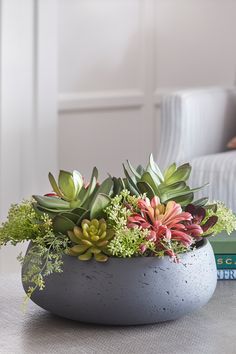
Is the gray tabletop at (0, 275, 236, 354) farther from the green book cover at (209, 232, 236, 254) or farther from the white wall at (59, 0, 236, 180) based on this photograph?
the white wall at (59, 0, 236, 180)

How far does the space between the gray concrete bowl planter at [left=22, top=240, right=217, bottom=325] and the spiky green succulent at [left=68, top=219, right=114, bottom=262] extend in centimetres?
1

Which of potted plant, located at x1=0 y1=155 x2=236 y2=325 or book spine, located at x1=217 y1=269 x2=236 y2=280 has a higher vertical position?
potted plant, located at x1=0 y1=155 x2=236 y2=325

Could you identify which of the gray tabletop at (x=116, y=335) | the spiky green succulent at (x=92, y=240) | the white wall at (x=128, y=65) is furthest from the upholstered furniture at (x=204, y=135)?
the spiky green succulent at (x=92, y=240)

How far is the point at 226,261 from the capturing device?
4.52ft

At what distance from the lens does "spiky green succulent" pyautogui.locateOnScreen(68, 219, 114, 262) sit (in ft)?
3.62

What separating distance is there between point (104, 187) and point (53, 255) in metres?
0.12

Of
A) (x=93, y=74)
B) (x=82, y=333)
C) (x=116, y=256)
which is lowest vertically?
(x=82, y=333)

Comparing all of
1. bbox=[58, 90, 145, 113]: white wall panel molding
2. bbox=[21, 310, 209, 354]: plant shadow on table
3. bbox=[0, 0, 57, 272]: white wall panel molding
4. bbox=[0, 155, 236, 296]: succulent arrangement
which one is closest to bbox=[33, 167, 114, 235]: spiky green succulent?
bbox=[0, 155, 236, 296]: succulent arrangement

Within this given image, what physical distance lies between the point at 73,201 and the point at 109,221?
63 millimetres

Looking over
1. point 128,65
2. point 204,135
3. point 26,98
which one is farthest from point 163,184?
point 128,65

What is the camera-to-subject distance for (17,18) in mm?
3094

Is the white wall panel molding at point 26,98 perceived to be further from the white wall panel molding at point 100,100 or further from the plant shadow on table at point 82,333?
the plant shadow on table at point 82,333

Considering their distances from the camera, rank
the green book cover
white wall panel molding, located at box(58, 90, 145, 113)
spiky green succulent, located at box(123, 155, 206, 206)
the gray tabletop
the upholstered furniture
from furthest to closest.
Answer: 1. white wall panel molding, located at box(58, 90, 145, 113)
2. the upholstered furniture
3. the green book cover
4. spiky green succulent, located at box(123, 155, 206, 206)
5. the gray tabletop

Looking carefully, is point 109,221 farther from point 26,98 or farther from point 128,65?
point 128,65
